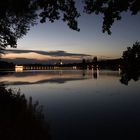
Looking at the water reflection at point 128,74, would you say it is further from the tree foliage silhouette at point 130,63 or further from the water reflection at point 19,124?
the water reflection at point 19,124

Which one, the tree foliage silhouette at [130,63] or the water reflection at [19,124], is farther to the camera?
the water reflection at [19,124]

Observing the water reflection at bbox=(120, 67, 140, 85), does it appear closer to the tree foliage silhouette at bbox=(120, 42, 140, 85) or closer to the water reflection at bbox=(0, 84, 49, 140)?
the tree foliage silhouette at bbox=(120, 42, 140, 85)

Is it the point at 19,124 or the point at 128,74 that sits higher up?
the point at 128,74

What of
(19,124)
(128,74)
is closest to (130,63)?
(128,74)

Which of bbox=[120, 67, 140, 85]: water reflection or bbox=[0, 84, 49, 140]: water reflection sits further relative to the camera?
bbox=[0, 84, 49, 140]: water reflection

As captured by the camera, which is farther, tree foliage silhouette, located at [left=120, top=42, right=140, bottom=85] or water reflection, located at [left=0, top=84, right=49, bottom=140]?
water reflection, located at [left=0, top=84, right=49, bottom=140]

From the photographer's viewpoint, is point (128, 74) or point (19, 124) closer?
point (128, 74)

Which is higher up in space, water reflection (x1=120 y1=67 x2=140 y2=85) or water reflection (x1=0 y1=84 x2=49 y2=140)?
water reflection (x1=120 y1=67 x2=140 y2=85)

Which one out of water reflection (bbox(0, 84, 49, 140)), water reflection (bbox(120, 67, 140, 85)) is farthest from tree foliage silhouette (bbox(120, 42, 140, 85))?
water reflection (bbox(0, 84, 49, 140))

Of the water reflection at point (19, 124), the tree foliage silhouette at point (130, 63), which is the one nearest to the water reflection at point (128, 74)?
the tree foliage silhouette at point (130, 63)

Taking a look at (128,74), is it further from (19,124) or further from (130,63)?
(19,124)

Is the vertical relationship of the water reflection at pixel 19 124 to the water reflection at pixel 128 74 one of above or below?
below

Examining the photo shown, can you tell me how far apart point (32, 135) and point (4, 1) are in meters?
9.63

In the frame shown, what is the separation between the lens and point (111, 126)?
2158cm
